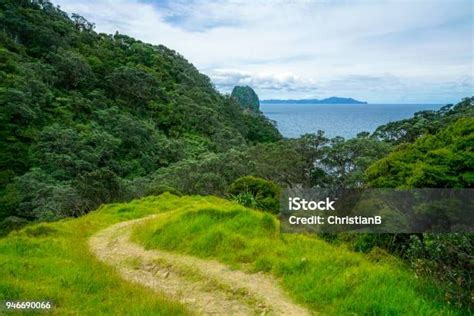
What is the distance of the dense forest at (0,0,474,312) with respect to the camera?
953 cm

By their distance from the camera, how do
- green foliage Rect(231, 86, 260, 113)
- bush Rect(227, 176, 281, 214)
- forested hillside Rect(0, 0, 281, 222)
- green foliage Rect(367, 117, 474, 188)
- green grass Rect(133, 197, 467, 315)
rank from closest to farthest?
green grass Rect(133, 197, 467, 315) < green foliage Rect(367, 117, 474, 188) < bush Rect(227, 176, 281, 214) < forested hillside Rect(0, 0, 281, 222) < green foliage Rect(231, 86, 260, 113)

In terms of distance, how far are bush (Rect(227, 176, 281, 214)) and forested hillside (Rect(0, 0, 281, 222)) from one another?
1014 cm

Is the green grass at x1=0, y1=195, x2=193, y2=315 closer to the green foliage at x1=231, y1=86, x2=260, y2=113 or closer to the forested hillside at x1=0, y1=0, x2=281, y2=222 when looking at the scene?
the forested hillside at x1=0, y1=0, x2=281, y2=222

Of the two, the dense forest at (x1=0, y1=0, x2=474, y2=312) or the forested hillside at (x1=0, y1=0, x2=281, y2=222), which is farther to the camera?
the forested hillside at (x1=0, y1=0, x2=281, y2=222)

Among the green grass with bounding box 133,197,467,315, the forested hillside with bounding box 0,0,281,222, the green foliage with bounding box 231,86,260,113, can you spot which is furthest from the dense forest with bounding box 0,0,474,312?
the green foliage with bounding box 231,86,260,113

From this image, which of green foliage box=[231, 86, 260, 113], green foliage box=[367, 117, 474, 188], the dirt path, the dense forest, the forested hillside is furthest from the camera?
green foliage box=[231, 86, 260, 113]

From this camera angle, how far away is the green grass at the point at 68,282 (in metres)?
6.36

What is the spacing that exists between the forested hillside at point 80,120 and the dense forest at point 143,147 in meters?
0.17

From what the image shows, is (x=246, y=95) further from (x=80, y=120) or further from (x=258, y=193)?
(x=258, y=193)

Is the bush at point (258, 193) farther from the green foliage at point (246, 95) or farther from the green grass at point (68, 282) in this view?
the green foliage at point (246, 95)

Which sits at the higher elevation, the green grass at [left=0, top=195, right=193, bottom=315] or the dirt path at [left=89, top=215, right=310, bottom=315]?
the green grass at [left=0, top=195, right=193, bottom=315]

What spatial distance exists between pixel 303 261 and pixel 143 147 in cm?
4885

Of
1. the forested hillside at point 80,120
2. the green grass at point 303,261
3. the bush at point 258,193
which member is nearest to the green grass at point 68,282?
the green grass at point 303,261

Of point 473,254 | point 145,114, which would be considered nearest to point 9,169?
point 145,114
